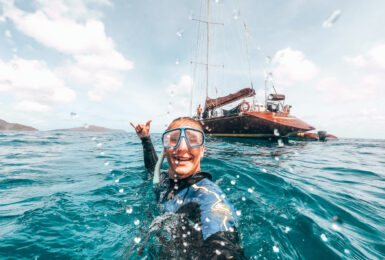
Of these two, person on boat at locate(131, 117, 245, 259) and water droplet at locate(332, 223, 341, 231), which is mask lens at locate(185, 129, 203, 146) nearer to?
person on boat at locate(131, 117, 245, 259)

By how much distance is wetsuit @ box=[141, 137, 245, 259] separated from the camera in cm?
140

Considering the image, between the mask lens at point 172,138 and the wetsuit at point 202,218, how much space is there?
53 cm

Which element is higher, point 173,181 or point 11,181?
point 173,181

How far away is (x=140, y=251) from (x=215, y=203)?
1.03 metres

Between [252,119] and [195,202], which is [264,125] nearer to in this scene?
[252,119]

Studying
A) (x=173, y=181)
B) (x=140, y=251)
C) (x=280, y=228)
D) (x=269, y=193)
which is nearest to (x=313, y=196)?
(x=269, y=193)

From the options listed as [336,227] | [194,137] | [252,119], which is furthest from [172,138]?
[252,119]

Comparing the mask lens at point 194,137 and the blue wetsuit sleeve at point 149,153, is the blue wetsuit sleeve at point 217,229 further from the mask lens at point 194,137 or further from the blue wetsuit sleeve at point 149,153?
the blue wetsuit sleeve at point 149,153

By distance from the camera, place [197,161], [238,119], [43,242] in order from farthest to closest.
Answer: [238,119]
[197,161]
[43,242]

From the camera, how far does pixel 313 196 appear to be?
352 centimetres

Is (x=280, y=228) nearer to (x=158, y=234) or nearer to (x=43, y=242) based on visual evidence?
(x=158, y=234)

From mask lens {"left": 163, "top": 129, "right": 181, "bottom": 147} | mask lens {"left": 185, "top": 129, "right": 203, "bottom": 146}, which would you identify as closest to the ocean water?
mask lens {"left": 163, "top": 129, "right": 181, "bottom": 147}

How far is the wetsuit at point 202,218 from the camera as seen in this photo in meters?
1.40

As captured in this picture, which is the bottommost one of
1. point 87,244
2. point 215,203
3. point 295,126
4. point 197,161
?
point 87,244
